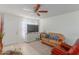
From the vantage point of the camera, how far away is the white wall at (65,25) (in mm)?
1641

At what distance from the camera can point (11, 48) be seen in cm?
166

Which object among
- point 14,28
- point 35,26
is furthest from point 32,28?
point 14,28

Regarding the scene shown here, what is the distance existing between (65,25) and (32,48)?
2.27 ft

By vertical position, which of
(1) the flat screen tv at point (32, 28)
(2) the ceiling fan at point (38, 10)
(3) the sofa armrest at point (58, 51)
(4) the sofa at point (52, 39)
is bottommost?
(3) the sofa armrest at point (58, 51)

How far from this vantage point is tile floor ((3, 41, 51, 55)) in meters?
1.67

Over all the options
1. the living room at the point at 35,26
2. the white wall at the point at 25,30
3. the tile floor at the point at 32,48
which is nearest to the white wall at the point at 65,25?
the living room at the point at 35,26

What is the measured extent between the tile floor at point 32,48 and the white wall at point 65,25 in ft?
0.96

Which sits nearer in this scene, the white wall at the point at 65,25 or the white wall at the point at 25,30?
the white wall at the point at 65,25

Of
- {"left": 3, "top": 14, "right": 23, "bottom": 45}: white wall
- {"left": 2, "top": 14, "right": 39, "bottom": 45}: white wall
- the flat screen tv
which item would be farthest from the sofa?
{"left": 3, "top": 14, "right": 23, "bottom": 45}: white wall

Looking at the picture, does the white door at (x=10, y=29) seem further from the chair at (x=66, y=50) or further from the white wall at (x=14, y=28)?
the chair at (x=66, y=50)

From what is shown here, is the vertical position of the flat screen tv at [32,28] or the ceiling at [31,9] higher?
the ceiling at [31,9]

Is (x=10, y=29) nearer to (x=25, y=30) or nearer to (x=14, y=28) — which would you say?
(x=14, y=28)

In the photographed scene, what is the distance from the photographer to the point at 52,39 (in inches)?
68.2
